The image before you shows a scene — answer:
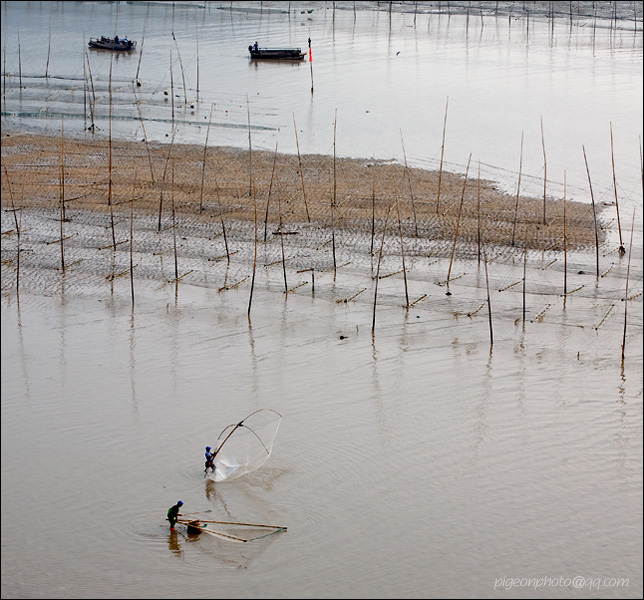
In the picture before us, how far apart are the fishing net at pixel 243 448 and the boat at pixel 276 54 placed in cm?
2036

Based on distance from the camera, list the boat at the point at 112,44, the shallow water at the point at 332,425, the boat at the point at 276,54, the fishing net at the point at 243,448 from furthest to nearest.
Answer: the boat at the point at 112,44
the boat at the point at 276,54
the fishing net at the point at 243,448
the shallow water at the point at 332,425

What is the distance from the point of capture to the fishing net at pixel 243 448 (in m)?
7.67

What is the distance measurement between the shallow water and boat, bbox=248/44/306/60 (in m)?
13.2

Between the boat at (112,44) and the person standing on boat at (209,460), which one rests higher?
the boat at (112,44)

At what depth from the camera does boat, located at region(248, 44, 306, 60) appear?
27.0 m

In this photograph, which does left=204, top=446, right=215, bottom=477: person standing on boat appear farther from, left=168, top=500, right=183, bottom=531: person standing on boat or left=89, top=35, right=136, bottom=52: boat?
left=89, top=35, right=136, bottom=52: boat

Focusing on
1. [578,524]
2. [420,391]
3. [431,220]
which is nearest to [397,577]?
[578,524]

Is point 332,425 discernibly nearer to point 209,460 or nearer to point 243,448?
point 243,448

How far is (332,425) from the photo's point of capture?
865cm

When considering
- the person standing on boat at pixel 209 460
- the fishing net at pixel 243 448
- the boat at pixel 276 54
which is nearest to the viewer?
the person standing on boat at pixel 209 460

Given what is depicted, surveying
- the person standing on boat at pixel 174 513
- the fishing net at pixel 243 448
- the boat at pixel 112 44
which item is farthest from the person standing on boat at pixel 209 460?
the boat at pixel 112 44

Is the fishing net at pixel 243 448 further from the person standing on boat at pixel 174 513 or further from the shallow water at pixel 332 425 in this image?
the person standing on boat at pixel 174 513

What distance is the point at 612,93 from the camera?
73.2 feet

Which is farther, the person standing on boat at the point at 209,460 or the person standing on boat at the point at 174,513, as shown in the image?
the person standing on boat at the point at 209,460
